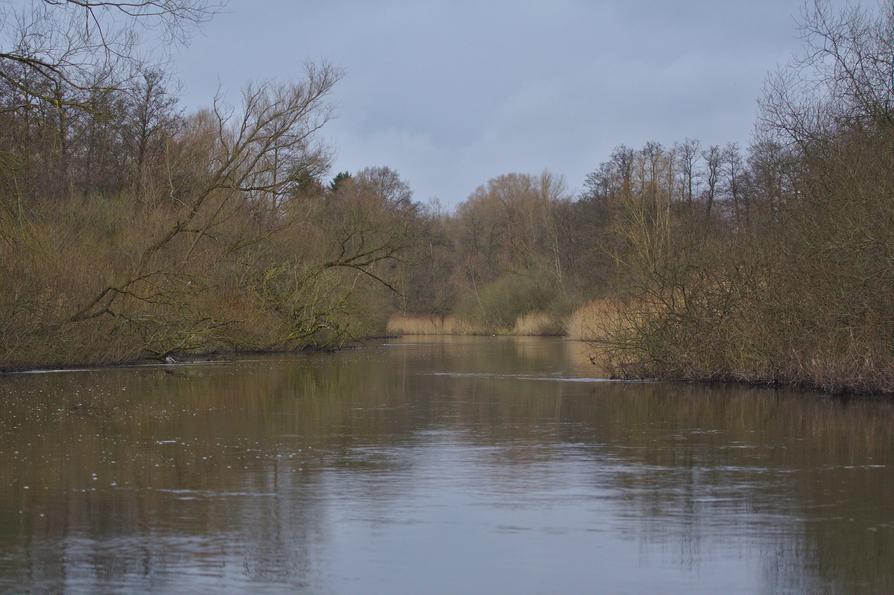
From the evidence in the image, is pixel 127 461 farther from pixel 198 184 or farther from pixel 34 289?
pixel 198 184

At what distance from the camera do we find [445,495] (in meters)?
9.51

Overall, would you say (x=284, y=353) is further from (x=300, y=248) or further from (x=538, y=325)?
(x=538, y=325)

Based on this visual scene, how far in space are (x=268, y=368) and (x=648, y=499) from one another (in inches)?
833

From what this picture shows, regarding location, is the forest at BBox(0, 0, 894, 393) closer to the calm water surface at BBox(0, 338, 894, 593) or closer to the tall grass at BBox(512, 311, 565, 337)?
the calm water surface at BBox(0, 338, 894, 593)

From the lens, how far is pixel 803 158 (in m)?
21.8

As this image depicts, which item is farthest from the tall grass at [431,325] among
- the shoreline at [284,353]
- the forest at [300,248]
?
the shoreline at [284,353]

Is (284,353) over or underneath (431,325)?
underneath

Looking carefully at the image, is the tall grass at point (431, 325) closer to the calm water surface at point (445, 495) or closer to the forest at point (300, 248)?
the forest at point (300, 248)

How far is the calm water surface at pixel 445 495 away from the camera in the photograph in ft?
22.2

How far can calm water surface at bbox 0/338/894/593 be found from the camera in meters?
6.77

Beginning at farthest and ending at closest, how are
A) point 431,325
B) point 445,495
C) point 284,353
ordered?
point 431,325, point 284,353, point 445,495

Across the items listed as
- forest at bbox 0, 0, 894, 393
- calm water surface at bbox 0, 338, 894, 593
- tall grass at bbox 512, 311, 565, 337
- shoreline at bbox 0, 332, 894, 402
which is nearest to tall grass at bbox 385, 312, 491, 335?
tall grass at bbox 512, 311, 565, 337

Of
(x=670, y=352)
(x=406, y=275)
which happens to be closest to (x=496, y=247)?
(x=406, y=275)

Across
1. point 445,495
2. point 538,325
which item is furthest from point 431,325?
point 445,495
